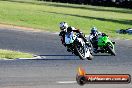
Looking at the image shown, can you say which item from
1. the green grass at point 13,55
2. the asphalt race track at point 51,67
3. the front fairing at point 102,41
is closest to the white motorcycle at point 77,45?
the asphalt race track at point 51,67

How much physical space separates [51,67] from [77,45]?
501 centimetres

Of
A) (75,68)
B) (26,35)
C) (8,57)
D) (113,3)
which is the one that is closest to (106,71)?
(75,68)

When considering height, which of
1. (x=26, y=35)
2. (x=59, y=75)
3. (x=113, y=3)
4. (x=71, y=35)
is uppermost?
A: (x=71, y=35)

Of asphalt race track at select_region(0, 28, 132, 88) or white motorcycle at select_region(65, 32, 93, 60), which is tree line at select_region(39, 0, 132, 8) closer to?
asphalt race track at select_region(0, 28, 132, 88)

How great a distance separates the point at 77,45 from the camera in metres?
12.8

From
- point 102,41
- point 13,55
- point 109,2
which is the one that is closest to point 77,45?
point 102,41

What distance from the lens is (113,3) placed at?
82.8 meters

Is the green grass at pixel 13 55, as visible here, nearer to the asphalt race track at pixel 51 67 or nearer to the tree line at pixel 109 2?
the asphalt race track at pixel 51 67

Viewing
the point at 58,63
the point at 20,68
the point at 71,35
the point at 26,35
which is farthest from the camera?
the point at 26,35

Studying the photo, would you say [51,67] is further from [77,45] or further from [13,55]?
[77,45]

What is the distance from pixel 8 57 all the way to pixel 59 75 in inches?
176

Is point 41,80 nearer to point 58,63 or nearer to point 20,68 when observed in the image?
point 20,68

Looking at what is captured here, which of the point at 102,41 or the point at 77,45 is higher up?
the point at 77,45

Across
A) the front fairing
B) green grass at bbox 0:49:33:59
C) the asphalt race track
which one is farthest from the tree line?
the front fairing
